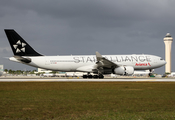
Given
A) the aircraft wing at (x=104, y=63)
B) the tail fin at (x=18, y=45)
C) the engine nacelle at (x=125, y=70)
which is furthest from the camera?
the tail fin at (x=18, y=45)

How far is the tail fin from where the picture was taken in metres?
44.0

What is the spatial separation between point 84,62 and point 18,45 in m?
13.5

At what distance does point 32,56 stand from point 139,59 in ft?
69.5

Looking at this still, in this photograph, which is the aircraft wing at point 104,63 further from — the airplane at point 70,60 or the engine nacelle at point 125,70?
the airplane at point 70,60

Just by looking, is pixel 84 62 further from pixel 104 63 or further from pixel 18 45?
pixel 18 45

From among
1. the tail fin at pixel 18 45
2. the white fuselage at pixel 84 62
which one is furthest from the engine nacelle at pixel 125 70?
the tail fin at pixel 18 45

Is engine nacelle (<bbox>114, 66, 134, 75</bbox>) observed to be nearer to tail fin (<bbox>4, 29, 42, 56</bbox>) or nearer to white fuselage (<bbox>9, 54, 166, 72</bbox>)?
white fuselage (<bbox>9, 54, 166, 72</bbox>)

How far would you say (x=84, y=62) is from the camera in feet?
144

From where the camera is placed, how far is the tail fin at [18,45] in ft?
144

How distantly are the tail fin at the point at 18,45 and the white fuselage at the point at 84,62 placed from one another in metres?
1.79

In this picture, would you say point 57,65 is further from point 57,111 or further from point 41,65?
point 57,111

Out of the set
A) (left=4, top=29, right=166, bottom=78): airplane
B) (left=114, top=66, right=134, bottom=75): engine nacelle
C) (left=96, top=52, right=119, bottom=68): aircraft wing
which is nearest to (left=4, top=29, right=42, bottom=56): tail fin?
(left=4, top=29, right=166, bottom=78): airplane

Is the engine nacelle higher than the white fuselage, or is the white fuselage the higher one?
the white fuselage

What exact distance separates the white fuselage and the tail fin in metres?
1.79
